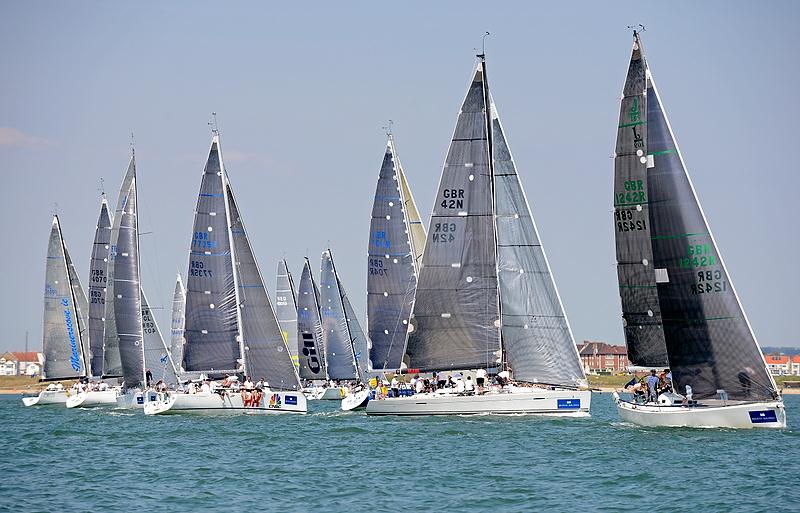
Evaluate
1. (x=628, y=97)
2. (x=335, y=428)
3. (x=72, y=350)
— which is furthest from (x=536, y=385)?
(x=72, y=350)

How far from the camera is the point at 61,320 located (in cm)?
7306

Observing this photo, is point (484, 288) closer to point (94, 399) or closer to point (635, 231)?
point (635, 231)

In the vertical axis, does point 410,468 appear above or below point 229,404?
below

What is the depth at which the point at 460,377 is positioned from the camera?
4506 cm

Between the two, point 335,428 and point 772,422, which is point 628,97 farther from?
point 335,428

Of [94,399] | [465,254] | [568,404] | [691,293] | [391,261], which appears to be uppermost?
[391,261]

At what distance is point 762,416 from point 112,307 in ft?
114

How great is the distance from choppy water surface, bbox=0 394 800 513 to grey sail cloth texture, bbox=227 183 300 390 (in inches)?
238

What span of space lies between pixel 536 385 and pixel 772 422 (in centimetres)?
942

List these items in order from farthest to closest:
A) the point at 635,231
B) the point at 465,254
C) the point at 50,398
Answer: the point at 50,398
the point at 465,254
the point at 635,231

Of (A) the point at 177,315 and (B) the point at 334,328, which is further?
(A) the point at 177,315

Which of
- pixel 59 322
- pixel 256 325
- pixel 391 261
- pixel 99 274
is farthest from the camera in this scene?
pixel 59 322

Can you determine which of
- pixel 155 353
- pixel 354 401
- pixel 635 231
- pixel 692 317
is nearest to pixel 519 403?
pixel 635 231

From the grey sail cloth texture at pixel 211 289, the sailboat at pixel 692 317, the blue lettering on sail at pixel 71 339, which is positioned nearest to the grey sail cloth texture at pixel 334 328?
the blue lettering on sail at pixel 71 339
